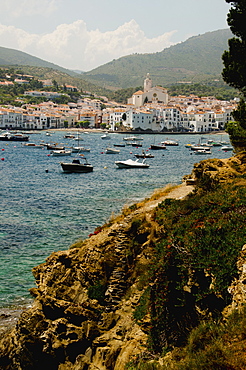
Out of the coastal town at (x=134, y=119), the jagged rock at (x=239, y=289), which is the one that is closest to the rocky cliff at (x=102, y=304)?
the jagged rock at (x=239, y=289)

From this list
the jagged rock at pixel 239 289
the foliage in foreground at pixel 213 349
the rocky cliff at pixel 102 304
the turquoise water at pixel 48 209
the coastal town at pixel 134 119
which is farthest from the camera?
the coastal town at pixel 134 119

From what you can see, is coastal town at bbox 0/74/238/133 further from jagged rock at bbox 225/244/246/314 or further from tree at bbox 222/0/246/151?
jagged rock at bbox 225/244/246/314

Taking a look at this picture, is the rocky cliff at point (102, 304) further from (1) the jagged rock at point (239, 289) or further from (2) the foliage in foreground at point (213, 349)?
(2) the foliage in foreground at point (213, 349)

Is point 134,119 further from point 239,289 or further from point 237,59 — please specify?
point 239,289

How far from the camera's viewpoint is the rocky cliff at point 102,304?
7.40 metres

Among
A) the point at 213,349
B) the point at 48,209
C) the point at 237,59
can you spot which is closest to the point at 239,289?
the point at 213,349

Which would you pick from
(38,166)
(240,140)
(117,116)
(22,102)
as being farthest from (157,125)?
(240,140)

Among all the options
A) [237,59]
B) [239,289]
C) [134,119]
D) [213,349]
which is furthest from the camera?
[134,119]

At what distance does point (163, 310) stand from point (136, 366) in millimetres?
1215

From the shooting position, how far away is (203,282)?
719cm

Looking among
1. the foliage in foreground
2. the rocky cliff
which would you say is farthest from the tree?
the foliage in foreground

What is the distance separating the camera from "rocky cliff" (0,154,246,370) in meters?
7.40

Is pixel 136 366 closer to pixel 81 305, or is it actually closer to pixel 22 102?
pixel 81 305

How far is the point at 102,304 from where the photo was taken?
9.68 metres
